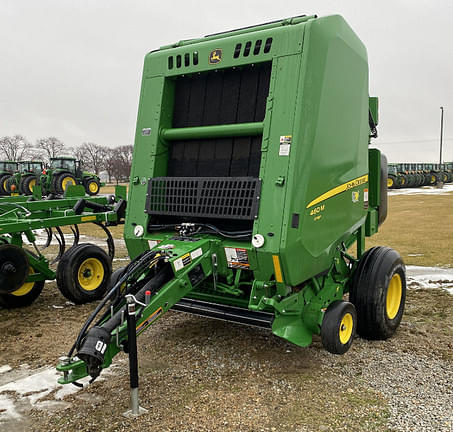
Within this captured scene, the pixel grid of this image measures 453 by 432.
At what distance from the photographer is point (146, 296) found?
10.9ft

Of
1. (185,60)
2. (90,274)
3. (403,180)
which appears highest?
(403,180)

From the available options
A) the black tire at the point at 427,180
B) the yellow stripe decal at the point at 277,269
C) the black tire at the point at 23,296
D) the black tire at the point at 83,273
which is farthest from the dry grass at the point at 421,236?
the black tire at the point at 427,180

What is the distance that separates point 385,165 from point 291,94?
7.20 feet

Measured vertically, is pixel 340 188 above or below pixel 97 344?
above

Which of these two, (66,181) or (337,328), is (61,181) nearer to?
(66,181)

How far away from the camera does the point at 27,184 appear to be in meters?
25.9

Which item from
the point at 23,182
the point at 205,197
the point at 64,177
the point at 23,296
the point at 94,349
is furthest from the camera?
the point at 23,182

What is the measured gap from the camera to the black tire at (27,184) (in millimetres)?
25859

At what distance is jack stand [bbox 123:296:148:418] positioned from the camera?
3105 mm

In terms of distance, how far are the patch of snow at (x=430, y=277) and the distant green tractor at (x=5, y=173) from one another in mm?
24926

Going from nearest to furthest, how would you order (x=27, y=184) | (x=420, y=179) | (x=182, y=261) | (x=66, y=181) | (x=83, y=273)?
(x=182, y=261)
(x=83, y=273)
(x=66, y=181)
(x=27, y=184)
(x=420, y=179)

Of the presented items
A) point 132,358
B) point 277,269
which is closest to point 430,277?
point 277,269

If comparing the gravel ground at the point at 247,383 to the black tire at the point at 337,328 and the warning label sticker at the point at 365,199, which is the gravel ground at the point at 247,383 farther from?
the warning label sticker at the point at 365,199

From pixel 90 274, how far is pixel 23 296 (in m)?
0.91
